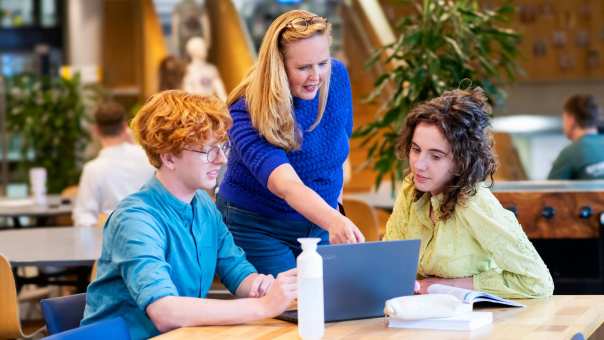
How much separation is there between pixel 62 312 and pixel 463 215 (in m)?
1.07

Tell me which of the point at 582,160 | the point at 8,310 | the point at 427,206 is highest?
the point at 427,206

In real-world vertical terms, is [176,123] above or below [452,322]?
above

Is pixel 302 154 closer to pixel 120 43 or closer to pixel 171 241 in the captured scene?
pixel 171 241

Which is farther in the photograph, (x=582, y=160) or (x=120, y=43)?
(x=120, y=43)

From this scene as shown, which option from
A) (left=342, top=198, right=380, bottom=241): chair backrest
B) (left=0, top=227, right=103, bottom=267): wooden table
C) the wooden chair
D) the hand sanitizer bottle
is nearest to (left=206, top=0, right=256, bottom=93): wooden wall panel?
(left=342, top=198, right=380, bottom=241): chair backrest

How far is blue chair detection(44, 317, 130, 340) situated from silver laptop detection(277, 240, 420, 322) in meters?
0.41

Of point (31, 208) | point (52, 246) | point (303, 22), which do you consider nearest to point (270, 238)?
point (303, 22)

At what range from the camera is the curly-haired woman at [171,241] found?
263 centimetres

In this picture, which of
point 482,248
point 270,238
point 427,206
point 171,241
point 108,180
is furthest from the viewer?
point 108,180

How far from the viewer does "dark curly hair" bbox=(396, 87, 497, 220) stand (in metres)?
3.07

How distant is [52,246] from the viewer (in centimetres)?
493

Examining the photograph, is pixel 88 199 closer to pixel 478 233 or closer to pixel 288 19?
pixel 288 19

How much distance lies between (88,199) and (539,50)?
28.6 feet

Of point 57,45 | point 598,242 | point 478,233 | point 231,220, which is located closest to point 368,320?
point 478,233
